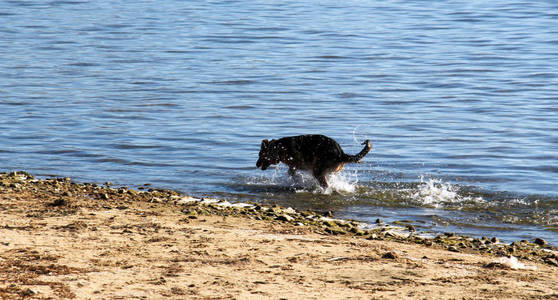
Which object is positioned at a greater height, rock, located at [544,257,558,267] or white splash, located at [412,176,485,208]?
rock, located at [544,257,558,267]

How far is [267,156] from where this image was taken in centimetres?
1265

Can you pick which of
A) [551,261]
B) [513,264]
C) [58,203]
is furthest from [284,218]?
[551,261]

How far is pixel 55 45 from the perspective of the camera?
91.9 feet

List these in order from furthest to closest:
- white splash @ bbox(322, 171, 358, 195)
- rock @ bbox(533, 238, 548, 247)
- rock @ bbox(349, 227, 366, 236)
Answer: white splash @ bbox(322, 171, 358, 195), rock @ bbox(533, 238, 548, 247), rock @ bbox(349, 227, 366, 236)

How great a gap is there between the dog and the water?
0.27m

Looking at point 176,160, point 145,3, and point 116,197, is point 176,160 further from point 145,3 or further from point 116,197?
point 145,3

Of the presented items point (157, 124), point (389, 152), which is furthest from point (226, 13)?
point (389, 152)

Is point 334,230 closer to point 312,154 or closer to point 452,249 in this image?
point 452,249

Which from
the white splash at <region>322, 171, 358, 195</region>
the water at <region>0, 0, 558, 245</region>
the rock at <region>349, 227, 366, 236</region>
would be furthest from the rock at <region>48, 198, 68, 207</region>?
the white splash at <region>322, 171, 358, 195</region>

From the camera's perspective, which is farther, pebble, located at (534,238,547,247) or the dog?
the dog

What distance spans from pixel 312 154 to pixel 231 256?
4563mm

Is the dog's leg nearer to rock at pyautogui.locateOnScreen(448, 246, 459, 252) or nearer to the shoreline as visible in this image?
the shoreline

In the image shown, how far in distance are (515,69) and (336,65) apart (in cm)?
494

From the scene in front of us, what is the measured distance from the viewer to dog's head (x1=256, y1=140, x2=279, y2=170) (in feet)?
41.1
